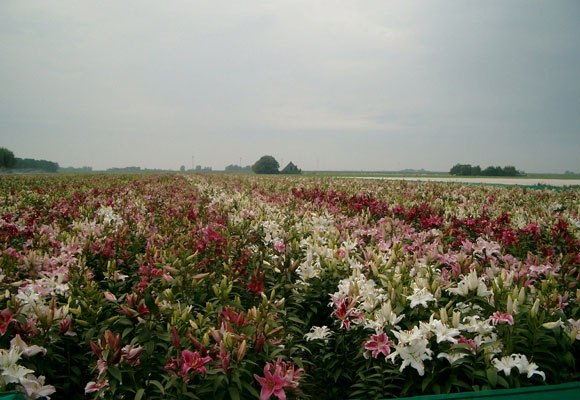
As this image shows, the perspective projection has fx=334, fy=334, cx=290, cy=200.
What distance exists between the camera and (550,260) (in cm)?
335

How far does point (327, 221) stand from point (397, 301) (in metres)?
2.83

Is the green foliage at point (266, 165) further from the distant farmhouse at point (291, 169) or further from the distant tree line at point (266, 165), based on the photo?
the distant farmhouse at point (291, 169)

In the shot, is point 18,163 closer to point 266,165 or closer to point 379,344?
point 266,165

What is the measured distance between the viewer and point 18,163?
88.1 m

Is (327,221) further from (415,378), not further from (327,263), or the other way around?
(415,378)

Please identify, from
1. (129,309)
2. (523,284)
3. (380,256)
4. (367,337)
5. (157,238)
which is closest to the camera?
(129,309)

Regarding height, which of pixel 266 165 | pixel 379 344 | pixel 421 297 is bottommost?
pixel 379 344

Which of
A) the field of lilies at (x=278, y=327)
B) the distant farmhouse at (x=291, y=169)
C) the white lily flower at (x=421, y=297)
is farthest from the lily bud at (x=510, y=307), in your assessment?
the distant farmhouse at (x=291, y=169)

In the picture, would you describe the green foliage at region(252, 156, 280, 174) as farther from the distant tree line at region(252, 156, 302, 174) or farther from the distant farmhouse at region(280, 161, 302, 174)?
the distant farmhouse at region(280, 161, 302, 174)

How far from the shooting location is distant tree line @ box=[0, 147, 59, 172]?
74688mm

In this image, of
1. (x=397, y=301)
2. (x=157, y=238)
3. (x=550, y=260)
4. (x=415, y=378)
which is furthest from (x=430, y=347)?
(x=157, y=238)

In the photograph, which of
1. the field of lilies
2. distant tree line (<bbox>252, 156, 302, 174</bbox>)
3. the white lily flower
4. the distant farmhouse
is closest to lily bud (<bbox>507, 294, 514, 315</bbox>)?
the field of lilies

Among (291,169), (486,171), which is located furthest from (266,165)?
(486,171)

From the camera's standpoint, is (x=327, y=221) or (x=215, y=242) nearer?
(x=215, y=242)
